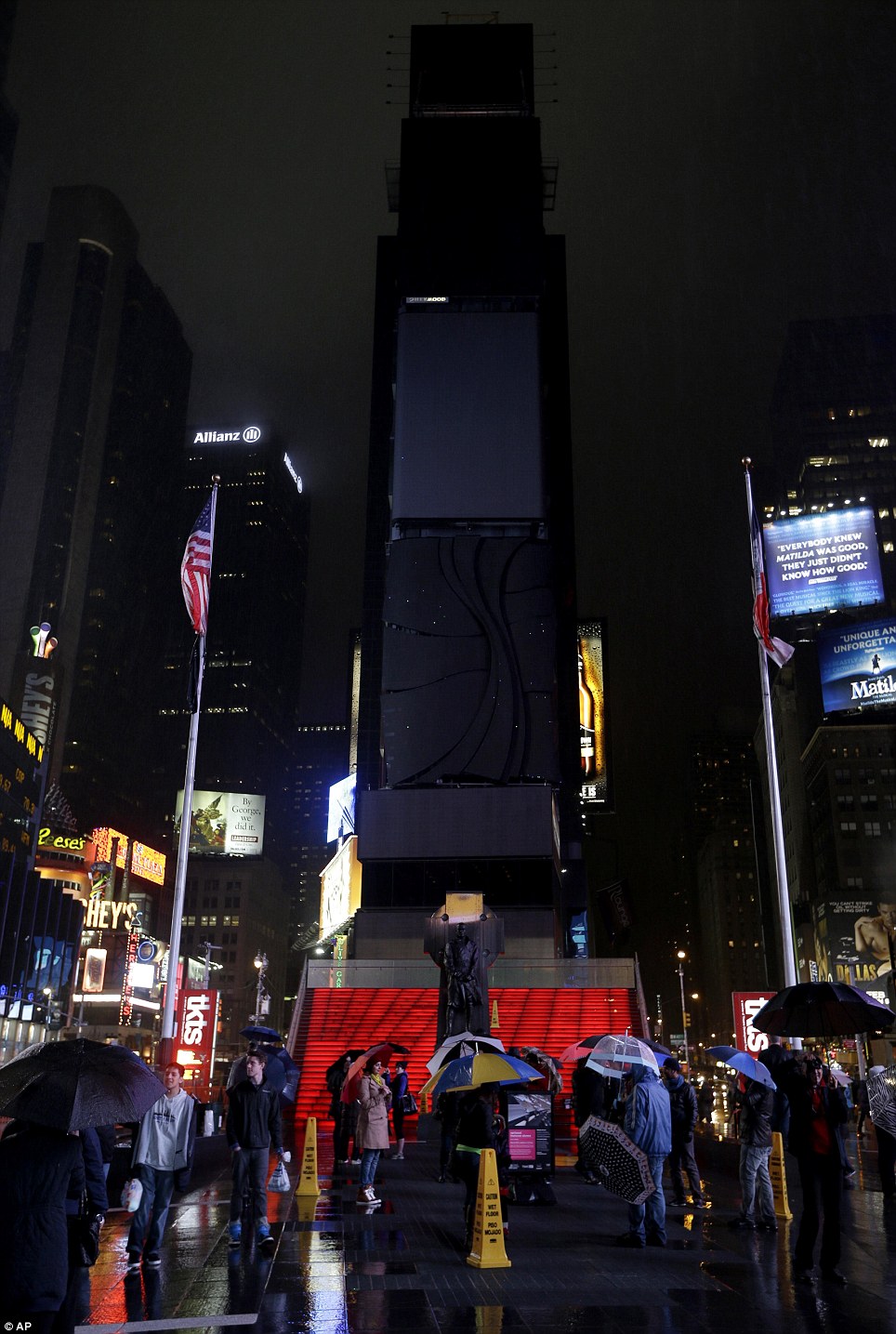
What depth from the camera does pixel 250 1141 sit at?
1173 centimetres

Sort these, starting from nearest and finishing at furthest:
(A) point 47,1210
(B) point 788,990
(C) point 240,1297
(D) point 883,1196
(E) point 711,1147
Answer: (A) point 47,1210
(C) point 240,1297
(B) point 788,990
(D) point 883,1196
(E) point 711,1147

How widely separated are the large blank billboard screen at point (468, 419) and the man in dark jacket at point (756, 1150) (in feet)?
185

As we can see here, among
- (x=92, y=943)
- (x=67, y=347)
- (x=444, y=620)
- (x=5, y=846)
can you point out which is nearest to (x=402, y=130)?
(x=444, y=620)

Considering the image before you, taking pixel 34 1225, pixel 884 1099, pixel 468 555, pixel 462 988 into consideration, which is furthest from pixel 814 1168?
pixel 468 555

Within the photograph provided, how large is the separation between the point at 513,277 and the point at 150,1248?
234ft

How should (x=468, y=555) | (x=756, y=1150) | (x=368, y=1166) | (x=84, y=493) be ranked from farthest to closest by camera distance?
(x=84, y=493) → (x=468, y=555) → (x=368, y=1166) → (x=756, y=1150)

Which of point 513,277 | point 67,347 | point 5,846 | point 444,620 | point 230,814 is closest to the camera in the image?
point 444,620

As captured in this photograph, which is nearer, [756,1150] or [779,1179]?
[756,1150]

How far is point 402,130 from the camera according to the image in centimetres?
8125

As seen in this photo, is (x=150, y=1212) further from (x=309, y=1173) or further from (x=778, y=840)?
(x=778, y=840)

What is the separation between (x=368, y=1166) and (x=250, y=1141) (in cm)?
404

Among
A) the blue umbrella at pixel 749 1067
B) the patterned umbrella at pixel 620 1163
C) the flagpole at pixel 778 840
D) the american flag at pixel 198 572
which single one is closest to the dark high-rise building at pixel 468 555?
the american flag at pixel 198 572

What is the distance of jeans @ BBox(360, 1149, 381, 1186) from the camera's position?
15.0m

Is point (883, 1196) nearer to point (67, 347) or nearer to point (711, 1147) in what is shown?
point (711, 1147)
